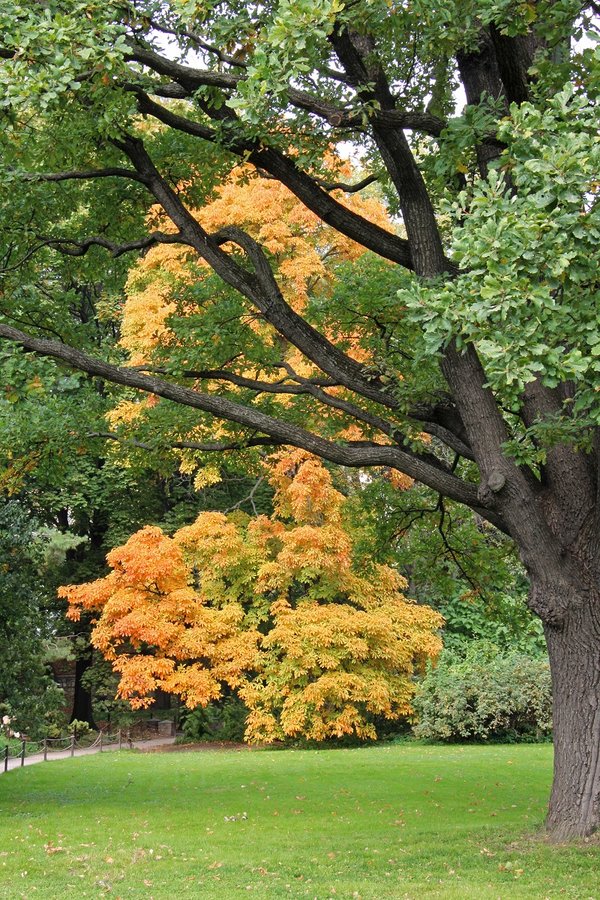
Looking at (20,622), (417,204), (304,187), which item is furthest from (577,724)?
(20,622)

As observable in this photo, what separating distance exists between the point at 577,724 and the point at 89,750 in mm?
15726

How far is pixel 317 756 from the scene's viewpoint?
16.8 meters

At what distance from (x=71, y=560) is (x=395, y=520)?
1662 centimetres

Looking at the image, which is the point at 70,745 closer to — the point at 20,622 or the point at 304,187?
the point at 20,622

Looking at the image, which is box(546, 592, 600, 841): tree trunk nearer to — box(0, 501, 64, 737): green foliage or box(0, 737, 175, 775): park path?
box(0, 501, 64, 737): green foliage

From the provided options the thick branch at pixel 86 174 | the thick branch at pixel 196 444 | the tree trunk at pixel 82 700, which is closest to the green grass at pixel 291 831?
the thick branch at pixel 196 444

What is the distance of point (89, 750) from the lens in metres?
20.8

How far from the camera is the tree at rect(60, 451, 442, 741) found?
1903 cm

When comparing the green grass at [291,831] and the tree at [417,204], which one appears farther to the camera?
the green grass at [291,831]

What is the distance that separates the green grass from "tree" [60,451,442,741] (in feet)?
10.9

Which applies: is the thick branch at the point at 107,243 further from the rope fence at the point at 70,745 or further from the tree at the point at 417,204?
the rope fence at the point at 70,745

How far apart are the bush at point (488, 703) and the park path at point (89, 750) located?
6.55m

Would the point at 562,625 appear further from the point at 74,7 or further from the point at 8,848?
the point at 74,7

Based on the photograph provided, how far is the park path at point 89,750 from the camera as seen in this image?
17.1m
